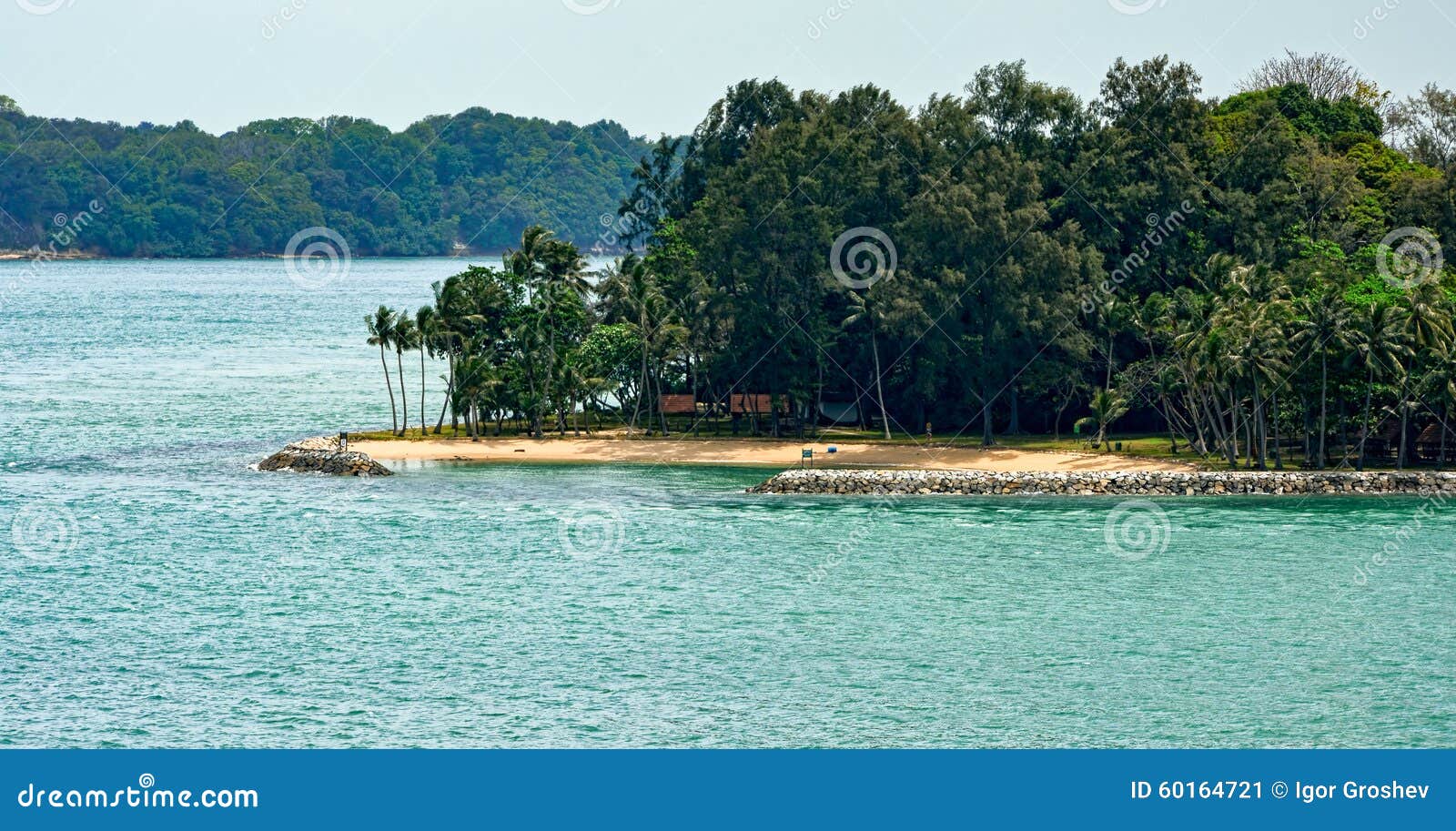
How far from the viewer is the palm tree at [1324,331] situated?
271 feet

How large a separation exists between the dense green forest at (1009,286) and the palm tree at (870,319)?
0.26m

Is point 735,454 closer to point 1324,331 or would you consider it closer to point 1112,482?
point 1112,482

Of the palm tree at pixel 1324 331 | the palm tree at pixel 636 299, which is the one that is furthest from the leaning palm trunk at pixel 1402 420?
the palm tree at pixel 636 299

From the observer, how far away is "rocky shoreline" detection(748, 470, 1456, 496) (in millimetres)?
82688

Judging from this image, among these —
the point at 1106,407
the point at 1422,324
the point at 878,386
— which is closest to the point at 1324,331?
the point at 1422,324

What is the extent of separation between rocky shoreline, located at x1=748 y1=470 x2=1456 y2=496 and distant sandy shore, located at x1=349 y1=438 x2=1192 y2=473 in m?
2.37

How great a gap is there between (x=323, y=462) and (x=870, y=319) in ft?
98.7

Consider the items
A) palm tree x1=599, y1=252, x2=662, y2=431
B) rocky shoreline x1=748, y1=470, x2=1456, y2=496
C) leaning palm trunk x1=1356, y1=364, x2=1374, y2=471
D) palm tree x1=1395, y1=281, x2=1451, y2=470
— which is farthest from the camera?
palm tree x1=599, y1=252, x2=662, y2=431

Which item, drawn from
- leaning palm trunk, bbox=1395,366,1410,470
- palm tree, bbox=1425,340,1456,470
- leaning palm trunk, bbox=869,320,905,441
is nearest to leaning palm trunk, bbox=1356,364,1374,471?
leaning palm trunk, bbox=1395,366,1410,470

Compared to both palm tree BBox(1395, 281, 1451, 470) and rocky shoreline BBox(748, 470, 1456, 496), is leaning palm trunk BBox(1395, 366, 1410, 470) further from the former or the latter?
rocky shoreline BBox(748, 470, 1456, 496)

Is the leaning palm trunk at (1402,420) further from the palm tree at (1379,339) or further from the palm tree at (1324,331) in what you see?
the palm tree at (1324,331)

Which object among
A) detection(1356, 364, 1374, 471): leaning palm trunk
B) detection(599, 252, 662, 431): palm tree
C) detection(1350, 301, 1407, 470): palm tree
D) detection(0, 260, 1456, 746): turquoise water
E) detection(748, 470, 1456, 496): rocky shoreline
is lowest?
detection(0, 260, 1456, 746): turquoise water

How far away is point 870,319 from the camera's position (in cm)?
9775
